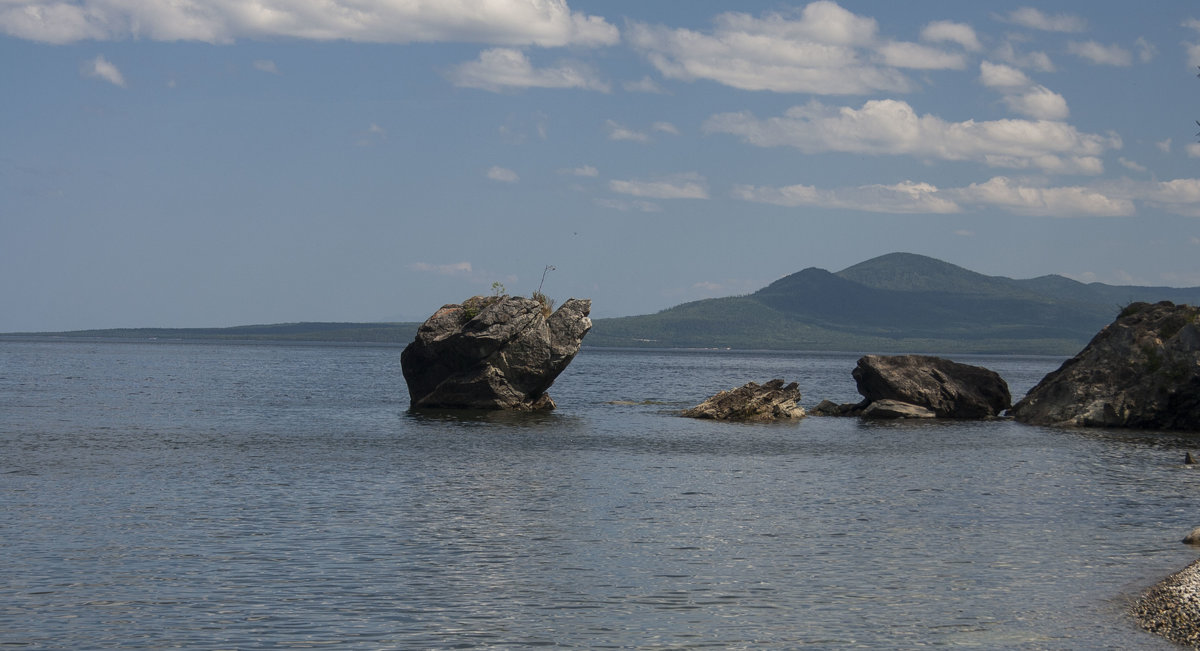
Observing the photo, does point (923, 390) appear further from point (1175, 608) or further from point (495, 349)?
point (1175, 608)

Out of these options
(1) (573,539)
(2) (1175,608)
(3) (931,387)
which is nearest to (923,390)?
(3) (931,387)

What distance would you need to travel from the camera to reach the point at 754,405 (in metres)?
69.1

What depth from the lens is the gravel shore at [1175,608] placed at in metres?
18.9

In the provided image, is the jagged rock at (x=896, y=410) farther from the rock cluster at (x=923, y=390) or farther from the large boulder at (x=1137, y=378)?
the large boulder at (x=1137, y=378)

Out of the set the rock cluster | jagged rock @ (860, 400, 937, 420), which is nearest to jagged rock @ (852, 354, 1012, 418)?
the rock cluster

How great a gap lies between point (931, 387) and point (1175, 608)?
53428 millimetres

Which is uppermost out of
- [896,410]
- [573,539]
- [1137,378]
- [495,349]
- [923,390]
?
[495,349]

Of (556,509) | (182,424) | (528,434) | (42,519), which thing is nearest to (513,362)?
(528,434)

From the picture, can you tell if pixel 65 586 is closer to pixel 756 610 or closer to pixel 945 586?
pixel 756 610

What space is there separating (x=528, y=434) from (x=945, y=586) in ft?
115

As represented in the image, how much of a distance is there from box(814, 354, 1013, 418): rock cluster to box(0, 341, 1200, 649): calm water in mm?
16375

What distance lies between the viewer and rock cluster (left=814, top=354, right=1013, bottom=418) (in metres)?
71.6

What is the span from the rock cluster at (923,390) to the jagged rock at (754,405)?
15.6ft

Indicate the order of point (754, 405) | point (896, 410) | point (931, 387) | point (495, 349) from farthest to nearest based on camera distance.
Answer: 1. point (931, 387)
2. point (896, 410)
3. point (754, 405)
4. point (495, 349)
